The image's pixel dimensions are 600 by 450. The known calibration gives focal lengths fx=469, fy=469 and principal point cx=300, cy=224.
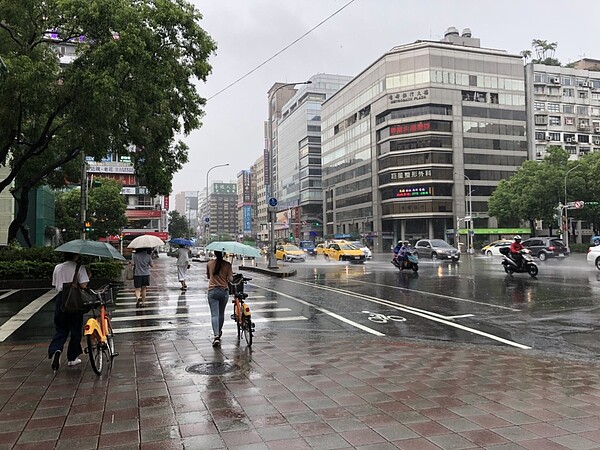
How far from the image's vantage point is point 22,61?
12.7 m

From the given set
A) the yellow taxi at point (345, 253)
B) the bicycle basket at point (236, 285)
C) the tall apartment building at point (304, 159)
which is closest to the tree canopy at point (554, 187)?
the yellow taxi at point (345, 253)

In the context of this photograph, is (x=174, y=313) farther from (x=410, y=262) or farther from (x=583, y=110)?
(x=583, y=110)

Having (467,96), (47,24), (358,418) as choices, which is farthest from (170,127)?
(467,96)

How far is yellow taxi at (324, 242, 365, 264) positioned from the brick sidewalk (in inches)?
1055

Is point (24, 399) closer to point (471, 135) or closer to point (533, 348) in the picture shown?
point (533, 348)

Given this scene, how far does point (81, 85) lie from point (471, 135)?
2715 inches

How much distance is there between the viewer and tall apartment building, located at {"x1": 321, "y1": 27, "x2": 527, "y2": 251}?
2803 inches

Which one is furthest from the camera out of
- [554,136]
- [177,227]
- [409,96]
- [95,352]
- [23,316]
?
[177,227]

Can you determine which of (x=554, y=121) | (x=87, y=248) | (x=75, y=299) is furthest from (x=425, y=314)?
(x=554, y=121)

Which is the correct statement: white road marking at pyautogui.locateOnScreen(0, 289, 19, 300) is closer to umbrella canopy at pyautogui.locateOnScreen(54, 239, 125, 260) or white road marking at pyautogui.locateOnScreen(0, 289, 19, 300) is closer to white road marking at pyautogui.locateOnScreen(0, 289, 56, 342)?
white road marking at pyautogui.locateOnScreen(0, 289, 56, 342)

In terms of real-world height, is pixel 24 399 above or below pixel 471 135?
below

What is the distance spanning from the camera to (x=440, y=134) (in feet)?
234

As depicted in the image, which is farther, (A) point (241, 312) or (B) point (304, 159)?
(B) point (304, 159)

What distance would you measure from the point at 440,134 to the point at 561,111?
24269mm
